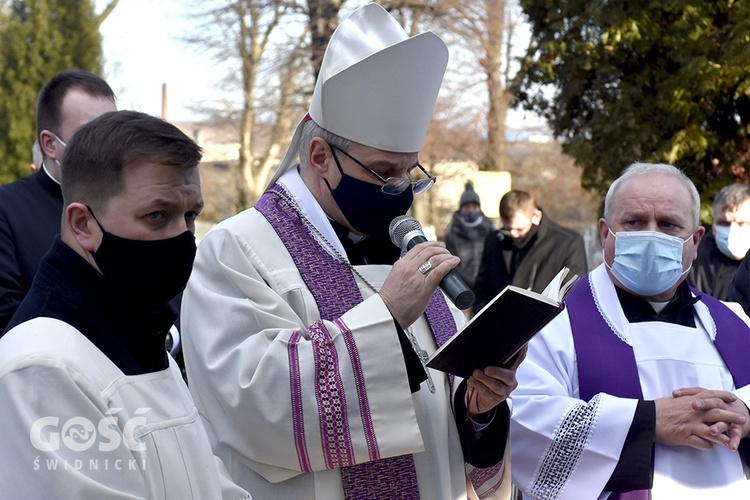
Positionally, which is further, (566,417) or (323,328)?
(566,417)

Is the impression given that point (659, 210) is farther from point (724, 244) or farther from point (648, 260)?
point (724, 244)

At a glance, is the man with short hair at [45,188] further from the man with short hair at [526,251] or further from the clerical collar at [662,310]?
the man with short hair at [526,251]

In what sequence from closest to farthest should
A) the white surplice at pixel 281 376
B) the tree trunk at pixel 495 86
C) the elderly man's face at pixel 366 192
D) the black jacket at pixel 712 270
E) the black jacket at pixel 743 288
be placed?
1. the white surplice at pixel 281 376
2. the elderly man's face at pixel 366 192
3. the black jacket at pixel 743 288
4. the black jacket at pixel 712 270
5. the tree trunk at pixel 495 86

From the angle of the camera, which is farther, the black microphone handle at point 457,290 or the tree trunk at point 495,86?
the tree trunk at point 495,86

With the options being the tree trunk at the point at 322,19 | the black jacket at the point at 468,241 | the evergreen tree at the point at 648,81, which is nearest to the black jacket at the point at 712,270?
the evergreen tree at the point at 648,81

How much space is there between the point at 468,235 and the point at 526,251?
2256mm

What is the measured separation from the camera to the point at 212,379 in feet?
8.91

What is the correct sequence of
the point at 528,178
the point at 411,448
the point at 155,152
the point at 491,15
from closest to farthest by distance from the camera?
the point at 155,152 → the point at 411,448 → the point at 491,15 → the point at 528,178

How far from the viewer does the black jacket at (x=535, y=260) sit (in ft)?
26.0

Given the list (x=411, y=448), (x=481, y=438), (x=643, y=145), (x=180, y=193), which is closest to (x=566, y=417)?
(x=481, y=438)

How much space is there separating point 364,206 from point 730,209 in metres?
4.37

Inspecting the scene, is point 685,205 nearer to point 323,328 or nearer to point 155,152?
point 323,328

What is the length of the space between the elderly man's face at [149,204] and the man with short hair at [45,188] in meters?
1.58

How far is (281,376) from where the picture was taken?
2.63 m
